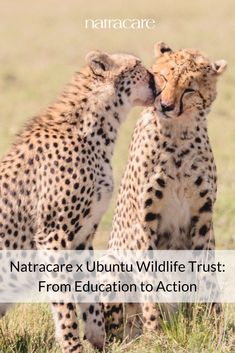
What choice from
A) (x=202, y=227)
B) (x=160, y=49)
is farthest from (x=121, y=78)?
(x=202, y=227)

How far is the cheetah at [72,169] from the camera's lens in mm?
4883

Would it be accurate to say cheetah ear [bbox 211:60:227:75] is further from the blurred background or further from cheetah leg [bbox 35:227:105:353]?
the blurred background

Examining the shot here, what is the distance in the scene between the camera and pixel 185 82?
5242 mm

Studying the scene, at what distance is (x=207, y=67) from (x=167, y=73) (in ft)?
0.69

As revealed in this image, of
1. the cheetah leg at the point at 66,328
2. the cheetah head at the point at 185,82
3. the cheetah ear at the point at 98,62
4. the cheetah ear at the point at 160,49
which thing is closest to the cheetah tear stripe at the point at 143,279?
the cheetah leg at the point at 66,328

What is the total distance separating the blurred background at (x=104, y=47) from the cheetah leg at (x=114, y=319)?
254 centimetres

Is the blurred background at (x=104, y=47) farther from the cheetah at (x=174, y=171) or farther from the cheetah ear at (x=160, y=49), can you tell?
the cheetah ear at (x=160, y=49)

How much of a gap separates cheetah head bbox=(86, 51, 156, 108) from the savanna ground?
21.0 inches

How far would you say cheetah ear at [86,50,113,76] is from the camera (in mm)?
5059

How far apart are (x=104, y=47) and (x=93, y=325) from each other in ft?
38.0

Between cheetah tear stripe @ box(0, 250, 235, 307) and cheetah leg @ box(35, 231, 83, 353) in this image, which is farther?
cheetah tear stripe @ box(0, 250, 235, 307)

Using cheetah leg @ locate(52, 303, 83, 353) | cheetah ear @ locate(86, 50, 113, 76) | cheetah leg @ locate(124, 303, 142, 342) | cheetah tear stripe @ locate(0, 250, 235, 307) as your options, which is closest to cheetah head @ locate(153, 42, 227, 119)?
cheetah ear @ locate(86, 50, 113, 76)

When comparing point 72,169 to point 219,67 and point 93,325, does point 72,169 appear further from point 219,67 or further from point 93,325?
point 219,67

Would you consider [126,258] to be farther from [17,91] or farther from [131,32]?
[131,32]
